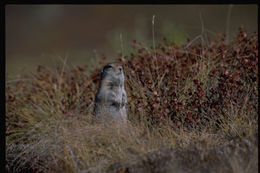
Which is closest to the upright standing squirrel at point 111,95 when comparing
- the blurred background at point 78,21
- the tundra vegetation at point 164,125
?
the tundra vegetation at point 164,125

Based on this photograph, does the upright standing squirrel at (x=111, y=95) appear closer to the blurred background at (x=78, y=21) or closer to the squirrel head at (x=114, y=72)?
the squirrel head at (x=114, y=72)

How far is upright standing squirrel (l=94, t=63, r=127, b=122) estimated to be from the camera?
353 cm

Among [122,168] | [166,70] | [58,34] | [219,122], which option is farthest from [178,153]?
[58,34]

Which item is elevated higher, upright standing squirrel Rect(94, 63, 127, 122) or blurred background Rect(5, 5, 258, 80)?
blurred background Rect(5, 5, 258, 80)

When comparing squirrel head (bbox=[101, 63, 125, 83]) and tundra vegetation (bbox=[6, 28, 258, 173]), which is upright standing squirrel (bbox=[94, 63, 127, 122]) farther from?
tundra vegetation (bbox=[6, 28, 258, 173])

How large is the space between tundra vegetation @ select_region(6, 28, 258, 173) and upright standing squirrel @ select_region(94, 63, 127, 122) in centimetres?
16

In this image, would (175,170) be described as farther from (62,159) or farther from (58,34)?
(58,34)

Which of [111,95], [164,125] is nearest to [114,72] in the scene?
[111,95]

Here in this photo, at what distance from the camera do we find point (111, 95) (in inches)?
139

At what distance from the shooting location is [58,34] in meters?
19.8

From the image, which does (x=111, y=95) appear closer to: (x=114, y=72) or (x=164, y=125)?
(x=114, y=72)

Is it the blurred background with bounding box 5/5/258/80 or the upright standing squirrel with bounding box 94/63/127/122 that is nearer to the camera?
the upright standing squirrel with bounding box 94/63/127/122

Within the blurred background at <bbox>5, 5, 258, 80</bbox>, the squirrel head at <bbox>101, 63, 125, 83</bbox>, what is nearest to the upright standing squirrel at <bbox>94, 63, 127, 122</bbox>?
the squirrel head at <bbox>101, 63, 125, 83</bbox>
